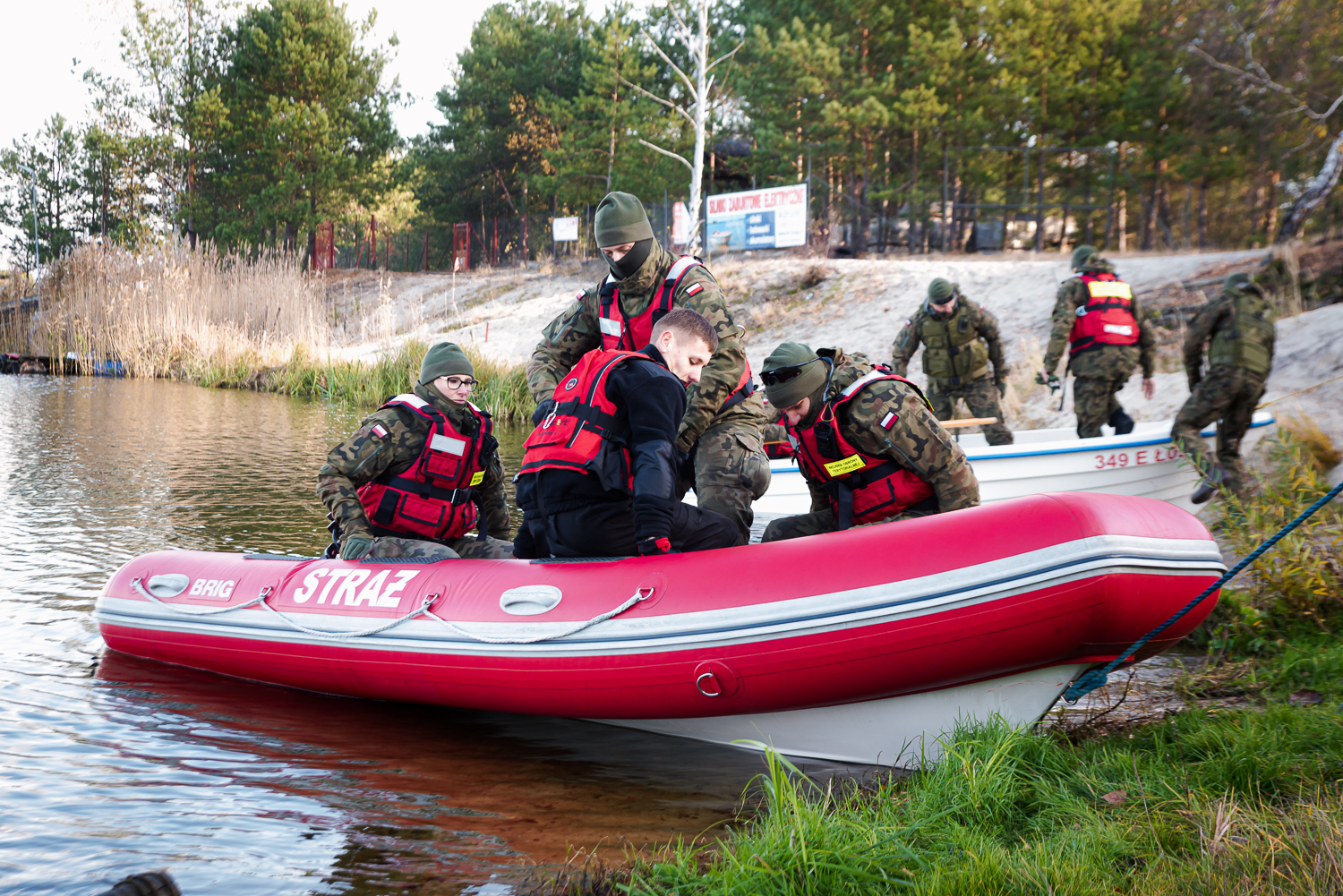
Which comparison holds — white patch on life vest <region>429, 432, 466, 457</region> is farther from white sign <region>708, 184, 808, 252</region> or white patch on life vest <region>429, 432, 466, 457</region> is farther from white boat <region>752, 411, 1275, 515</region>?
white sign <region>708, 184, 808, 252</region>

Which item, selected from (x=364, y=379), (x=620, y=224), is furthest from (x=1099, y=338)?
(x=364, y=379)

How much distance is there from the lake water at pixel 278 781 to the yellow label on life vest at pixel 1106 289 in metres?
4.82

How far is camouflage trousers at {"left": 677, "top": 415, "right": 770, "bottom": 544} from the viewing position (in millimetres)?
3637

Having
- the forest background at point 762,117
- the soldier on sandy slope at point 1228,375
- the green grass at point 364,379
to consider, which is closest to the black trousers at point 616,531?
the soldier on sandy slope at point 1228,375

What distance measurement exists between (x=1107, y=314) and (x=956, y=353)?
1.05 meters

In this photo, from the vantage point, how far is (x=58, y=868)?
8.43ft

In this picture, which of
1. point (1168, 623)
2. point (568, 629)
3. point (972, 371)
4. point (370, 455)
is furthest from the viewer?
point (972, 371)

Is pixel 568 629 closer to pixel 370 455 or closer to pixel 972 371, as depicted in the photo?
pixel 370 455

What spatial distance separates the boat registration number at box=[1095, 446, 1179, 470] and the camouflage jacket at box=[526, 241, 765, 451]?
338 cm

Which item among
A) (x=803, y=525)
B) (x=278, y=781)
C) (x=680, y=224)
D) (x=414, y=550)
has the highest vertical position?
(x=680, y=224)

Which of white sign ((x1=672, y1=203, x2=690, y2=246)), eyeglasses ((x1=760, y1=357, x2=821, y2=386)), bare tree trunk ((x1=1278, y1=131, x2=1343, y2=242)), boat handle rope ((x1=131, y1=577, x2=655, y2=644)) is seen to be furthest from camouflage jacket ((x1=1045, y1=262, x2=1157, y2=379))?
white sign ((x1=672, y1=203, x2=690, y2=246))

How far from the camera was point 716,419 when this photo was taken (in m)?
3.76

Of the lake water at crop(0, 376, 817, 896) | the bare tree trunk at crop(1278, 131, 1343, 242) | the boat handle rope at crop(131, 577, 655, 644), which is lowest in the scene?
the lake water at crop(0, 376, 817, 896)

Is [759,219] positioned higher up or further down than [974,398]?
higher up
